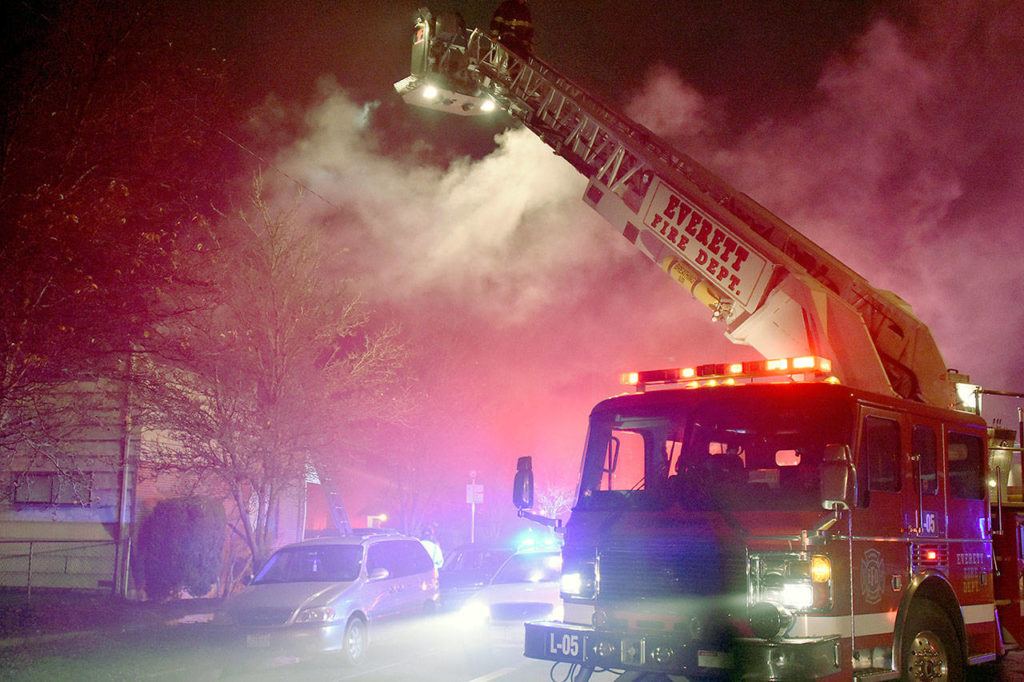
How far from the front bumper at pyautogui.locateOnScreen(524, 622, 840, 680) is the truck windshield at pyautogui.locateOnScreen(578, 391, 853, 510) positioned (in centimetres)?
91

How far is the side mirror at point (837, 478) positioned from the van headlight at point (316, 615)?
7.09m

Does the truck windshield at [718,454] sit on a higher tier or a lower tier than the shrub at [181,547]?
higher

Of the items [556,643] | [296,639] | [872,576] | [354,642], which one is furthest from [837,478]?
[354,642]

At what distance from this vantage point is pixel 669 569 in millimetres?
6266

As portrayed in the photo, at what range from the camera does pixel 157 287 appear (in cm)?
1105

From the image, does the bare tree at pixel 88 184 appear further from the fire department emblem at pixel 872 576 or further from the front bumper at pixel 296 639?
the fire department emblem at pixel 872 576

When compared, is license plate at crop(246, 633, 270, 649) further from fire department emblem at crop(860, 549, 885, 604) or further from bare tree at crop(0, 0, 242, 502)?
fire department emblem at crop(860, 549, 885, 604)

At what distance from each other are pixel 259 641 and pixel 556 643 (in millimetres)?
5694

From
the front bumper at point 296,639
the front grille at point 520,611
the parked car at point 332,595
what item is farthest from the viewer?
the parked car at point 332,595

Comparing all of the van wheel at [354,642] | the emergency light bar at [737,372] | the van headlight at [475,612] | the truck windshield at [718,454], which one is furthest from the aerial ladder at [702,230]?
the van wheel at [354,642]

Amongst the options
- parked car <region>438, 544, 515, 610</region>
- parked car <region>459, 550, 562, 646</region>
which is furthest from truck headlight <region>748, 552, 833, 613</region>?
parked car <region>438, 544, 515, 610</region>

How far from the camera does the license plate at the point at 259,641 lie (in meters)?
11.0

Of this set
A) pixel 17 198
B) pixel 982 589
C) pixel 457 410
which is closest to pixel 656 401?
pixel 982 589

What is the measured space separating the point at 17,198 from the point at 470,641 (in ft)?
23.2
